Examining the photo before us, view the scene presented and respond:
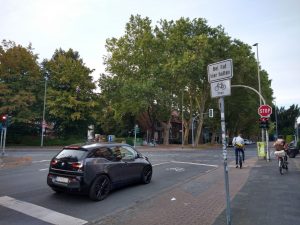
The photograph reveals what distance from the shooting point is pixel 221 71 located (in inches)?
238

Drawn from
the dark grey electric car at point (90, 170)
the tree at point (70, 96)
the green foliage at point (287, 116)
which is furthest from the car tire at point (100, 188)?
the green foliage at point (287, 116)

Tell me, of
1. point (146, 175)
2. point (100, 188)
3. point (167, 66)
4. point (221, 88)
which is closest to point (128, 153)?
point (146, 175)

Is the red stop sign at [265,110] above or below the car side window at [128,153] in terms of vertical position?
above

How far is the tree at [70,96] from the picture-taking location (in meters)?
43.0

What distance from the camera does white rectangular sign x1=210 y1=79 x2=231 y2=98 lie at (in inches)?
232

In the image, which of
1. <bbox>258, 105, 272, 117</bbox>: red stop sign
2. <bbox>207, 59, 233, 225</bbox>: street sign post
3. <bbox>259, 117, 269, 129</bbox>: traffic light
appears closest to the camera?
A: <bbox>207, 59, 233, 225</bbox>: street sign post

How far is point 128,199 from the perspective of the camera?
853 centimetres

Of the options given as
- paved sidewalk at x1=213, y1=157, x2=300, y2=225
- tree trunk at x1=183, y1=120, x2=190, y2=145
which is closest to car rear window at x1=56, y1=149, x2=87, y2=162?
paved sidewalk at x1=213, y1=157, x2=300, y2=225

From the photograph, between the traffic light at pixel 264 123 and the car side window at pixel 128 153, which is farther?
the traffic light at pixel 264 123

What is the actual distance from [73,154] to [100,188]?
1.17m

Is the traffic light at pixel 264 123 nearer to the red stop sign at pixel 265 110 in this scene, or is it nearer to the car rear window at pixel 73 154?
the red stop sign at pixel 265 110

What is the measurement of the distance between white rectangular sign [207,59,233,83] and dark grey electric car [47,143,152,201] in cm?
405

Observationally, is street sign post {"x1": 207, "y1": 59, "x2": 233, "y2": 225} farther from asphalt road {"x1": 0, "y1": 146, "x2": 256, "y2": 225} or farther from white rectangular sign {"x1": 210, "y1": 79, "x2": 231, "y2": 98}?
asphalt road {"x1": 0, "y1": 146, "x2": 256, "y2": 225}

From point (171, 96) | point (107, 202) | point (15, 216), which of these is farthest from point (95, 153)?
point (171, 96)
